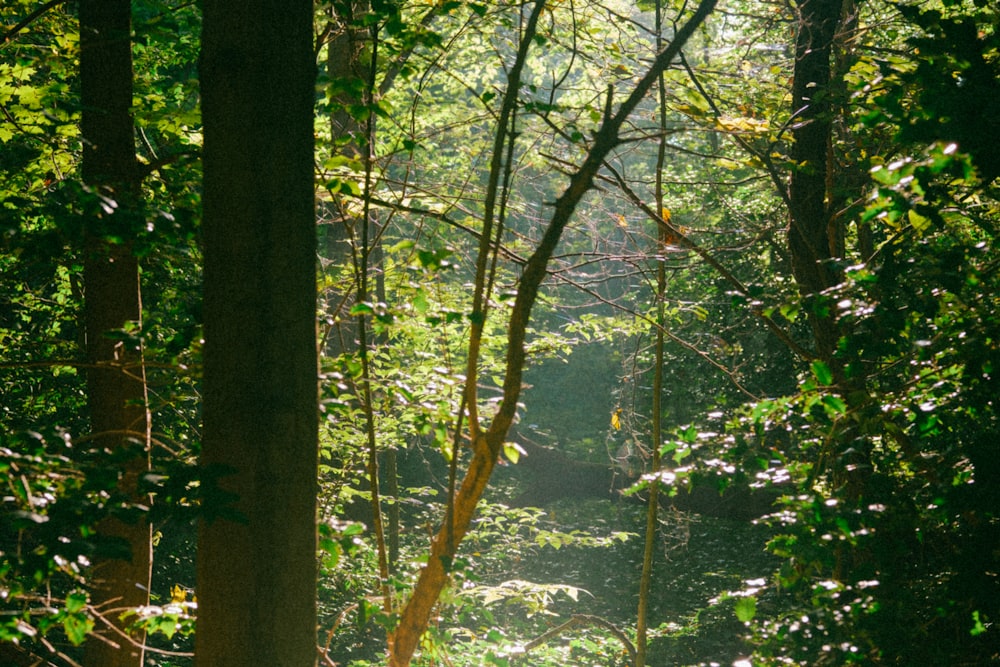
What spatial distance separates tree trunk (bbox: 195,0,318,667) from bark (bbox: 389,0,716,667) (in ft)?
2.77

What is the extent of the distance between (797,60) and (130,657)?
15.3 feet

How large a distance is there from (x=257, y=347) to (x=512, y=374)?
101 centimetres

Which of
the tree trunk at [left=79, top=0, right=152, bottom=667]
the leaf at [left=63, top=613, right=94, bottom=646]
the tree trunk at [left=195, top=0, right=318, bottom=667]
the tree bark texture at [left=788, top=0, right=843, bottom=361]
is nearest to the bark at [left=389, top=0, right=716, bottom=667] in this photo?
the tree trunk at [left=195, top=0, right=318, bottom=667]

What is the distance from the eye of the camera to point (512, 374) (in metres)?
2.58

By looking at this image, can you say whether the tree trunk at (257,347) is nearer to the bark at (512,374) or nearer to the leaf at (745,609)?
the bark at (512,374)

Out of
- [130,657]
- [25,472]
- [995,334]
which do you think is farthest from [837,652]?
[130,657]

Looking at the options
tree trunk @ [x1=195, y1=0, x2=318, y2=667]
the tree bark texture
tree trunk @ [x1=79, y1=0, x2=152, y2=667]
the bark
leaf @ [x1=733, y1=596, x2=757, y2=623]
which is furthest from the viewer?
the tree bark texture

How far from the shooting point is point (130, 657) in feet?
10.9

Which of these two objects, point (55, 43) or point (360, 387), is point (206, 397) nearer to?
point (360, 387)

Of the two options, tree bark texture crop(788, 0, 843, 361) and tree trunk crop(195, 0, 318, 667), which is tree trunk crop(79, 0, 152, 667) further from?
tree bark texture crop(788, 0, 843, 361)

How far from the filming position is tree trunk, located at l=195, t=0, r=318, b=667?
1763 millimetres

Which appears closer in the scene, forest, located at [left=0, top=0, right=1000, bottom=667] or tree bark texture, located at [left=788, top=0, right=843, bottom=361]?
forest, located at [left=0, top=0, right=1000, bottom=667]

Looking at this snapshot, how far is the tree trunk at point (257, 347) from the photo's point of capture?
5.78 feet

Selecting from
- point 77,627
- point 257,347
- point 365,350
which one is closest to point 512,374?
point 365,350
